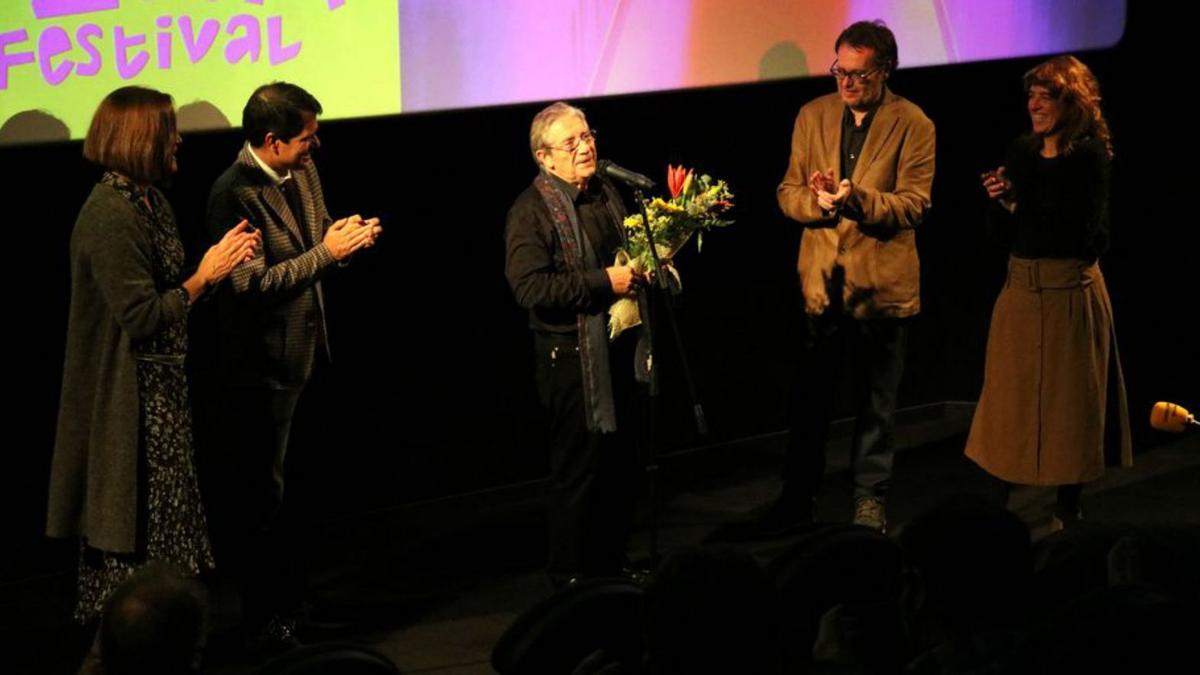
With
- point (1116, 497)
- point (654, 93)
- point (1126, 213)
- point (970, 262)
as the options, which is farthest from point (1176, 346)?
point (654, 93)

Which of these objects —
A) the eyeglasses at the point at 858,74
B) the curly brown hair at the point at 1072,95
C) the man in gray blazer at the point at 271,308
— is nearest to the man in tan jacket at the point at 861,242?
the eyeglasses at the point at 858,74

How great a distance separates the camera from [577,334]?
541 cm

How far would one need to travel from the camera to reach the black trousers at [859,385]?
6.13 metres

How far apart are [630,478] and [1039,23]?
12.3 ft

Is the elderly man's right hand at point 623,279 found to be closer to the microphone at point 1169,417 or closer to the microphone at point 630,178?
the microphone at point 630,178

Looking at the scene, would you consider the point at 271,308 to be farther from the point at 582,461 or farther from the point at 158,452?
the point at 582,461

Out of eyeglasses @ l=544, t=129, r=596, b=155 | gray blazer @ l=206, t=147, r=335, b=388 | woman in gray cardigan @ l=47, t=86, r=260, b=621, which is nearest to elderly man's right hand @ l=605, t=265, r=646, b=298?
eyeglasses @ l=544, t=129, r=596, b=155

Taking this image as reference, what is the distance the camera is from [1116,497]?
6844 mm

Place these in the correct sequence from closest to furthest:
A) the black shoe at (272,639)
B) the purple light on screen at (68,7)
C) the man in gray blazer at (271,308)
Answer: the man in gray blazer at (271,308) < the black shoe at (272,639) < the purple light on screen at (68,7)

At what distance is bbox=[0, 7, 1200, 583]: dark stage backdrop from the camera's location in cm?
562

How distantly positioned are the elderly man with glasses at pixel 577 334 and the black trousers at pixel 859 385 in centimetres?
84

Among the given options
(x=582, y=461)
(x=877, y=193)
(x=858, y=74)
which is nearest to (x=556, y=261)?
(x=582, y=461)

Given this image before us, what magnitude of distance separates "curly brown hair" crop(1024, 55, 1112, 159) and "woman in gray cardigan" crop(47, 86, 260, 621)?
261 centimetres

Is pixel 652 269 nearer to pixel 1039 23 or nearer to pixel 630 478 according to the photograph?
pixel 630 478
